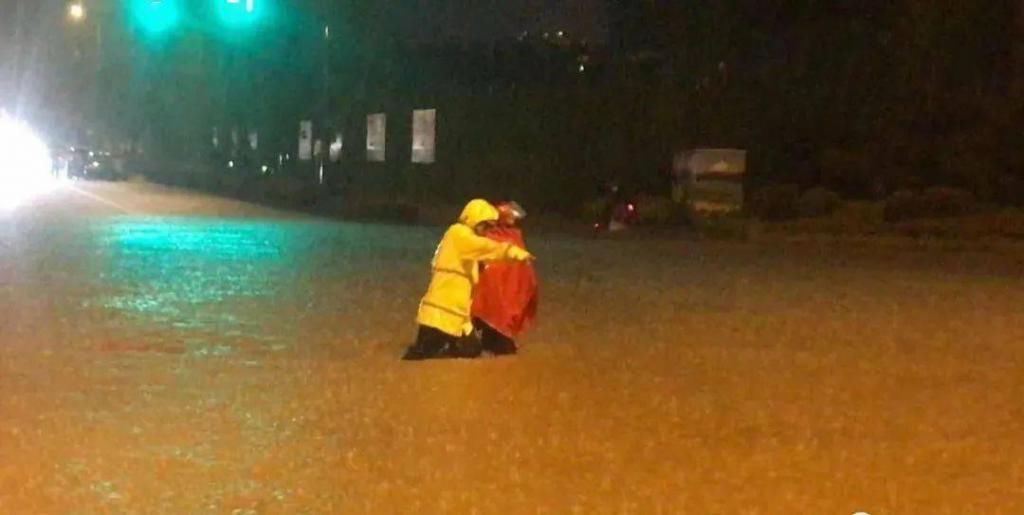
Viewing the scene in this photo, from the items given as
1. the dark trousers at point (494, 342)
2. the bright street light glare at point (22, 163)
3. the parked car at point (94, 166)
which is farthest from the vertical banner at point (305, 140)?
the dark trousers at point (494, 342)

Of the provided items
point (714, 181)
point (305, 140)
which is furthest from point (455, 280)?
point (305, 140)

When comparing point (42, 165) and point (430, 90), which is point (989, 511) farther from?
point (42, 165)

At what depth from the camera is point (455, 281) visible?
47.7ft

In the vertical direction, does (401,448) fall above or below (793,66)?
below

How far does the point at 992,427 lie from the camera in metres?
11.5

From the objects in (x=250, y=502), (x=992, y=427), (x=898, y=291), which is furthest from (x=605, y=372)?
(x=898, y=291)

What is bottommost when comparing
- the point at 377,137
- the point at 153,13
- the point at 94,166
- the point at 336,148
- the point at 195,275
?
the point at 94,166

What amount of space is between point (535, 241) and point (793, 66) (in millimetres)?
13966

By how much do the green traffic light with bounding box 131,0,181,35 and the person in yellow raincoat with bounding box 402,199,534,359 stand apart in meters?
28.9

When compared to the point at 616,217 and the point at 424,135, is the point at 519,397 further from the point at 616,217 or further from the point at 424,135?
the point at 424,135

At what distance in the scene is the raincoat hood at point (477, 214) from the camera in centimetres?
1474

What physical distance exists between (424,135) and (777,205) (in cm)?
1844

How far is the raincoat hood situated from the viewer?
48.4 ft

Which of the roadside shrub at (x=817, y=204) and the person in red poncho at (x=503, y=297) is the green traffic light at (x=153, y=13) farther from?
the person in red poncho at (x=503, y=297)
